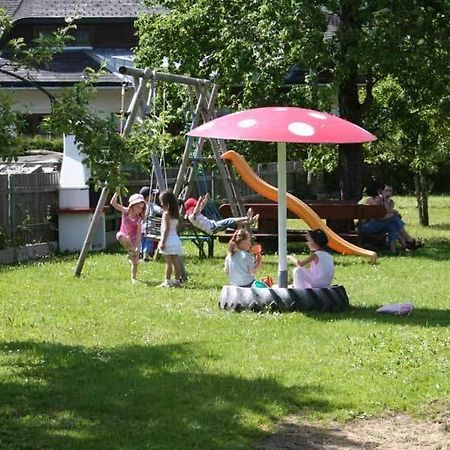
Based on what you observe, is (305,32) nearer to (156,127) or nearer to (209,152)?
(209,152)

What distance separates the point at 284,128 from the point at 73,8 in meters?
30.2

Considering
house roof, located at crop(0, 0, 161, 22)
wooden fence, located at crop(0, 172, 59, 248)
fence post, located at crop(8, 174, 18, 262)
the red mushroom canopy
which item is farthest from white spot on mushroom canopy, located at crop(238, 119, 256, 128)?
house roof, located at crop(0, 0, 161, 22)

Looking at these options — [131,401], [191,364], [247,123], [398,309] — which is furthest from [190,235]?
[131,401]

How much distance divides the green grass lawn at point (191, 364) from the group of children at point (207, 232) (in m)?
0.47

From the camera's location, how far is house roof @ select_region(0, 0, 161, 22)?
4084 cm

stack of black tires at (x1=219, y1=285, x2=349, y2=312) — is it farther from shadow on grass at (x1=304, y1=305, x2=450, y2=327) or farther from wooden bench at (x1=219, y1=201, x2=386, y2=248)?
wooden bench at (x1=219, y1=201, x2=386, y2=248)

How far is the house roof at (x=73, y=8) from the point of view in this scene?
4084 cm

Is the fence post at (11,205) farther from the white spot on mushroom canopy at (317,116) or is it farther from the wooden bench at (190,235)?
the white spot on mushroom canopy at (317,116)

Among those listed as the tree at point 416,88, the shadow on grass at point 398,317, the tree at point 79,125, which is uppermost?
the tree at point 416,88

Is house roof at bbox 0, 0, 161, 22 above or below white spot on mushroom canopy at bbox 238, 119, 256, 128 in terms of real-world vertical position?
above

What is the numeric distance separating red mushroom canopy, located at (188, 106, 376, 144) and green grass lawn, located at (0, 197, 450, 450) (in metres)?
2.02

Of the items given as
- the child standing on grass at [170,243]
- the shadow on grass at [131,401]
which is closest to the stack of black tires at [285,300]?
the shadow on grass at [131,401]

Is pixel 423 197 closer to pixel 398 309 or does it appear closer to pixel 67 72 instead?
pixel 398 309

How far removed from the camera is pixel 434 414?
8.34 meters
